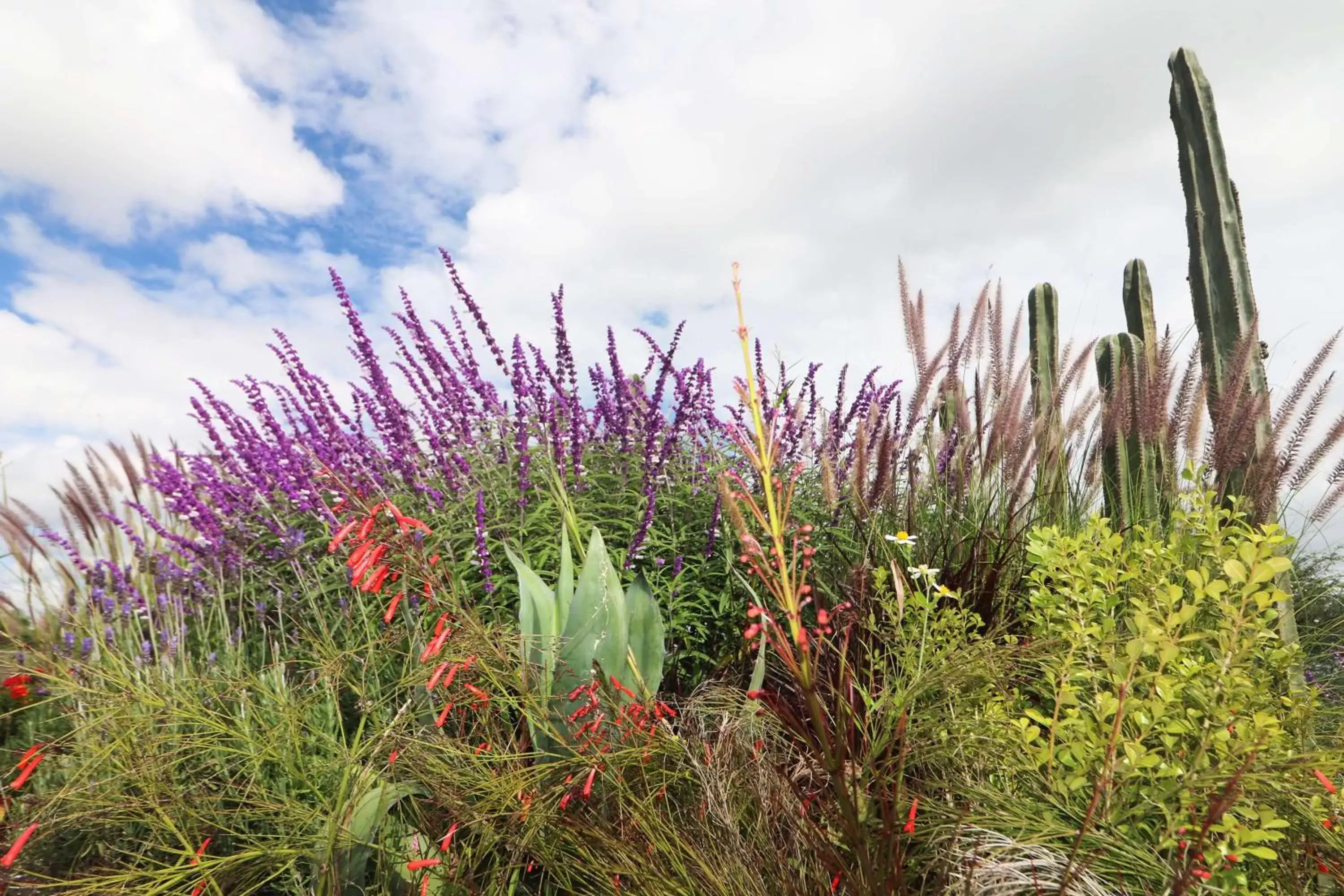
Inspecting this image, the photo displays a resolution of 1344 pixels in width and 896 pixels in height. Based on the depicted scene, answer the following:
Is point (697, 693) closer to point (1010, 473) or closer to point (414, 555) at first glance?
point (414, 555)

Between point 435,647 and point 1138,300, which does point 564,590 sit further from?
point 1138,300

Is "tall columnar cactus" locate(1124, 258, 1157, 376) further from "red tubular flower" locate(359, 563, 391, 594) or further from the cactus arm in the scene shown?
"red tubular flower" locate(359, 563, 391, 594)

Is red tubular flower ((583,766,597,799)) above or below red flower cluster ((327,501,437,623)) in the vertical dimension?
below

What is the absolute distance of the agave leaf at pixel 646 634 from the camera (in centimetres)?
249

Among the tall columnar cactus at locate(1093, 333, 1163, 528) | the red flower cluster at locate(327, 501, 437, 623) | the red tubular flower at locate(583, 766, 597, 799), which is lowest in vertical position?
the red tubular flower at locate(583, 766, 597, 799)

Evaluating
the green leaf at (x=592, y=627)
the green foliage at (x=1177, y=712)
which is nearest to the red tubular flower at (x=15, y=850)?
the green leaf at (x=592, y=627)

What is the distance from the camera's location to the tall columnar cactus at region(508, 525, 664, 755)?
2184 millimetres

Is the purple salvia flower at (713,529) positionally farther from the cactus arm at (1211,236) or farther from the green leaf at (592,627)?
the cactus arm at (1211,236)

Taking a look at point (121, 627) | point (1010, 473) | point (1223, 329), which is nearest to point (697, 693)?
point (1010, 473)

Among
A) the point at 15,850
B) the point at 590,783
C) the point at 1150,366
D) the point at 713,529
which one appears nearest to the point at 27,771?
the point at 15,850

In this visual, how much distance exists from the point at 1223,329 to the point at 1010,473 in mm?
2346

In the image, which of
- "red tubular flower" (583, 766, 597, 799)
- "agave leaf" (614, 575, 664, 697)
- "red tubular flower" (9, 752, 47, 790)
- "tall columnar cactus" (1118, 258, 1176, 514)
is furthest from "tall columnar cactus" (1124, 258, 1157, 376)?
"red tubular flower" (9, 752, 47, 790)

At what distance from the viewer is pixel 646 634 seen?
98.5 inches

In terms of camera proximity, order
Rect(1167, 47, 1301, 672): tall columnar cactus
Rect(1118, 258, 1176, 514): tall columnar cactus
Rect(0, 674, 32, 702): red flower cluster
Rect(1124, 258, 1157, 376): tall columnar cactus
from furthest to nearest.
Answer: Rect(1124, 258, 1157, 376): tall columnar cactus → Rect(1167, 47, 1301, 672): tall columnar cactus → Rect(1118, 258, 1176, 514): tall columnar cactus → Rect(0, 674, 32, 702): red flower cluster
